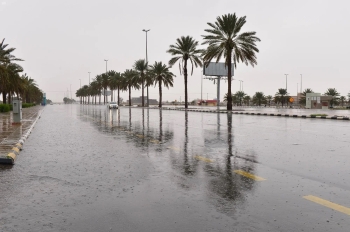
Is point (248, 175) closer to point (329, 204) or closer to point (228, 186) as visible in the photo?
point (228, 186)

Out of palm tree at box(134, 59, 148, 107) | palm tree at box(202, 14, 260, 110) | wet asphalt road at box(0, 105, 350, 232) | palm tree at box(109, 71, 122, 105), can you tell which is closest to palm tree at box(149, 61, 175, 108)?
palm tree at box(134, 59, 148, 107)

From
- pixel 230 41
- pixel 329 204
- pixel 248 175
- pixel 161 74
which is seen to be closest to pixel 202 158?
pixel 248 175

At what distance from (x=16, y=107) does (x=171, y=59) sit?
37549 millimetres

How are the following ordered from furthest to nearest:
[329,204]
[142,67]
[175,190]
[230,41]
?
[142,67]
[230,41]
[175,190]
[329,204]

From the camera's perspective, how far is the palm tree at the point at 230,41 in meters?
41.0

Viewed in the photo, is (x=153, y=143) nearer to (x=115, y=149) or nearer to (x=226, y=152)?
(x=115, y=149)

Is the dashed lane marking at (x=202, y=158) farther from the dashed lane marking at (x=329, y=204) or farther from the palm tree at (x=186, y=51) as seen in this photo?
the palm tree at (x=186, y=51)

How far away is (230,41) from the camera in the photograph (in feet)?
137

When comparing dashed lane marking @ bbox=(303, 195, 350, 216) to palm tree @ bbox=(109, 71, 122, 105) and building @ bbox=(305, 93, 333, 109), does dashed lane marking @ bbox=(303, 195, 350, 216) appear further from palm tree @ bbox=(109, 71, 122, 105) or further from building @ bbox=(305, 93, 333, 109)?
palm tree @ bbox=(109, 71, 122, 105)

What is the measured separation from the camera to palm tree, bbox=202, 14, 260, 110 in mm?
40969

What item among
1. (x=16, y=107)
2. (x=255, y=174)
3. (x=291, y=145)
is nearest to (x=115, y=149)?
(x=255, y=174)

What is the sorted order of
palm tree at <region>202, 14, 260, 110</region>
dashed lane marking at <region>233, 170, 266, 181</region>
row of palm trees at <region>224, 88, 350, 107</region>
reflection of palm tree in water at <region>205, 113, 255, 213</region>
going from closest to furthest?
reflection of palm tree in water at <region>205, 113, 255, 213</region>
dashed lane marking at <region>233, 170, 266, 181</region>
palm tree at <region>202, 14, 260, 110</region>
row of palm trees at <region>224, 88, 350, 107</region>

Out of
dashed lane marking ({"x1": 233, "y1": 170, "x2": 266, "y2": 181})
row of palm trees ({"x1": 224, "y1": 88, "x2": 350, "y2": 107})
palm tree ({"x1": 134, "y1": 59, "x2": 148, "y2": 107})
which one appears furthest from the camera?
row of palm trees ({"x1": 224, "y1": 88, "x2": 350, "y2": 107})

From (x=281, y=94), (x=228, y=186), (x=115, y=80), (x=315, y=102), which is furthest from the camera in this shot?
(x=281, y=94)
